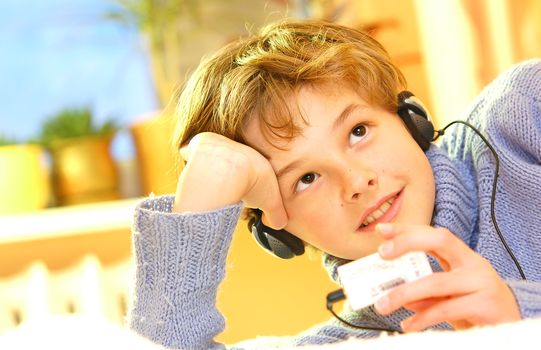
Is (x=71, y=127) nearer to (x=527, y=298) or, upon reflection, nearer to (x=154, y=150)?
(x=154, y=150)

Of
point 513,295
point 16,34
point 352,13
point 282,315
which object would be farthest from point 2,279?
point 513,295

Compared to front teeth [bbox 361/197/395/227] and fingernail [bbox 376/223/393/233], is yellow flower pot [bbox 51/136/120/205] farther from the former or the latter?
fingernail [bbox 376/223/393/233]

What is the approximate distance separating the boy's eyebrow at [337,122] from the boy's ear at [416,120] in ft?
0.25

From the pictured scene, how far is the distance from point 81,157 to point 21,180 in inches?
7.8

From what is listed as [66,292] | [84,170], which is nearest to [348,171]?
[66,292]

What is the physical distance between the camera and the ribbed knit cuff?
70 centimetres

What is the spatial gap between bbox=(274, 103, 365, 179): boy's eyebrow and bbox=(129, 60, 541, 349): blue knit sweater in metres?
0.10

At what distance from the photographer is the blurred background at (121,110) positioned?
173cm

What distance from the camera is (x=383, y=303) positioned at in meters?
0.66

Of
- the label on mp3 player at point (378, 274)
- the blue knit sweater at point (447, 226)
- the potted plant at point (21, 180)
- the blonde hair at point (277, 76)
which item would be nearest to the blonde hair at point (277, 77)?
the blonde hair at point (277, 76)

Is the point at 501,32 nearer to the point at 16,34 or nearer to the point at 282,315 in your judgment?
the point at 282,315

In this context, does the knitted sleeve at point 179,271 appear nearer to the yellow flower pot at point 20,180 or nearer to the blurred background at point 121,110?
the blurred background at point 121,110

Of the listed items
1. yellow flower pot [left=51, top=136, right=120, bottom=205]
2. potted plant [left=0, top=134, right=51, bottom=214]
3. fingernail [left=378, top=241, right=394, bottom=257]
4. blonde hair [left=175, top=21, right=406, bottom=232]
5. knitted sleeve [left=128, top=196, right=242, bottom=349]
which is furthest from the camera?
yellow flower pot [left=51, top=136, right=120, bottom=205]

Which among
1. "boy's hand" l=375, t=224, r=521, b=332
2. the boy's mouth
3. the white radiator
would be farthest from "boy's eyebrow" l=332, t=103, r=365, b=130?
the white radiator
